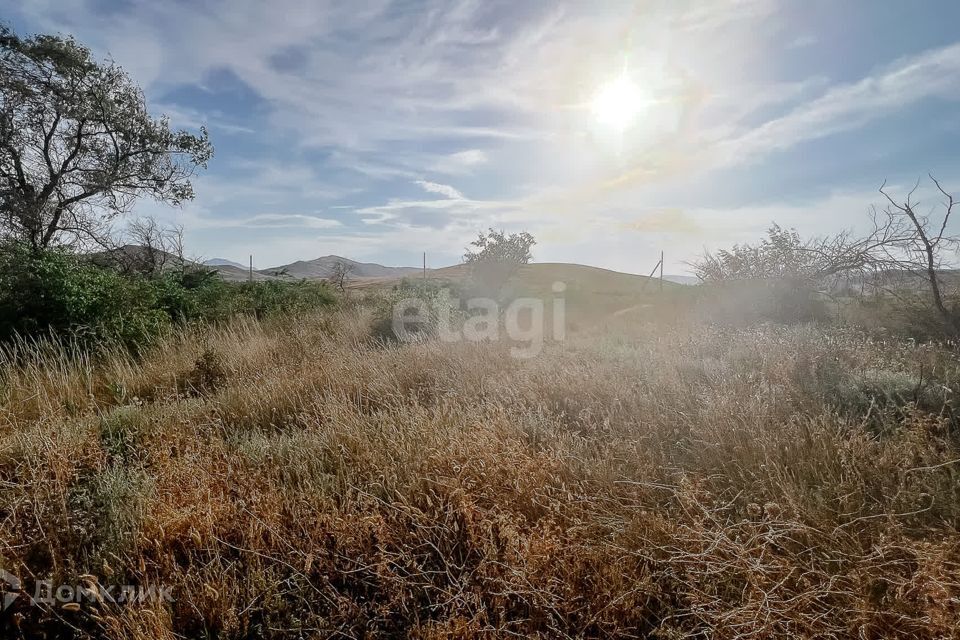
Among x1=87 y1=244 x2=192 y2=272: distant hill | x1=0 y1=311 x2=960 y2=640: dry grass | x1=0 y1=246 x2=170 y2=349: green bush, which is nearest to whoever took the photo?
x1=0 y1=311 x2=960 y2=640: dry grass

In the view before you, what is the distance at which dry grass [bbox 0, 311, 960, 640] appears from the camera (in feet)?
5.68

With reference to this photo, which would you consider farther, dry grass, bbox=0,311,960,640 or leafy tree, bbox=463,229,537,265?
leafy tree, bbox=463,229,537,265

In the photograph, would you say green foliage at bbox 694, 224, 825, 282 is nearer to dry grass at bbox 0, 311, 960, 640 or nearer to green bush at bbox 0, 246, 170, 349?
dry grass at bbox 0, 311, 960, 640

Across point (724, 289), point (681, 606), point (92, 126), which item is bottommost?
point (681, 606)

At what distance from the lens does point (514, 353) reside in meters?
5.59

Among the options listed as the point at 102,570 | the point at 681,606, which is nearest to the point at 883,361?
the point at 681,606

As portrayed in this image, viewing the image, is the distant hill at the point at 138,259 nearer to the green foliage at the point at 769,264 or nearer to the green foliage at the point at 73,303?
the green foliage at the point at 73,303

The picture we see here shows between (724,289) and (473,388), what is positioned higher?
(724,289)

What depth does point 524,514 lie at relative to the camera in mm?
2318

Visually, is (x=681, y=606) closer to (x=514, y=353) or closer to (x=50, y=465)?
(x=50, y=465)

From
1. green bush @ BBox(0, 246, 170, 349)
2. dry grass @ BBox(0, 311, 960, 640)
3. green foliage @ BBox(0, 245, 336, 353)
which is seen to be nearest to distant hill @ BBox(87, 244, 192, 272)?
green foliage @ BBox(0, 245, 336, 353)

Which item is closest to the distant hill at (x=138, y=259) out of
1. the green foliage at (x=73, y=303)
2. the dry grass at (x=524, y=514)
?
the green foliage at (x=73, y=303)

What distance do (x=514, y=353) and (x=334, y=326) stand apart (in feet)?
15.4

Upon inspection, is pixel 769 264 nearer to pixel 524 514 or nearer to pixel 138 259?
pixel 524 514
